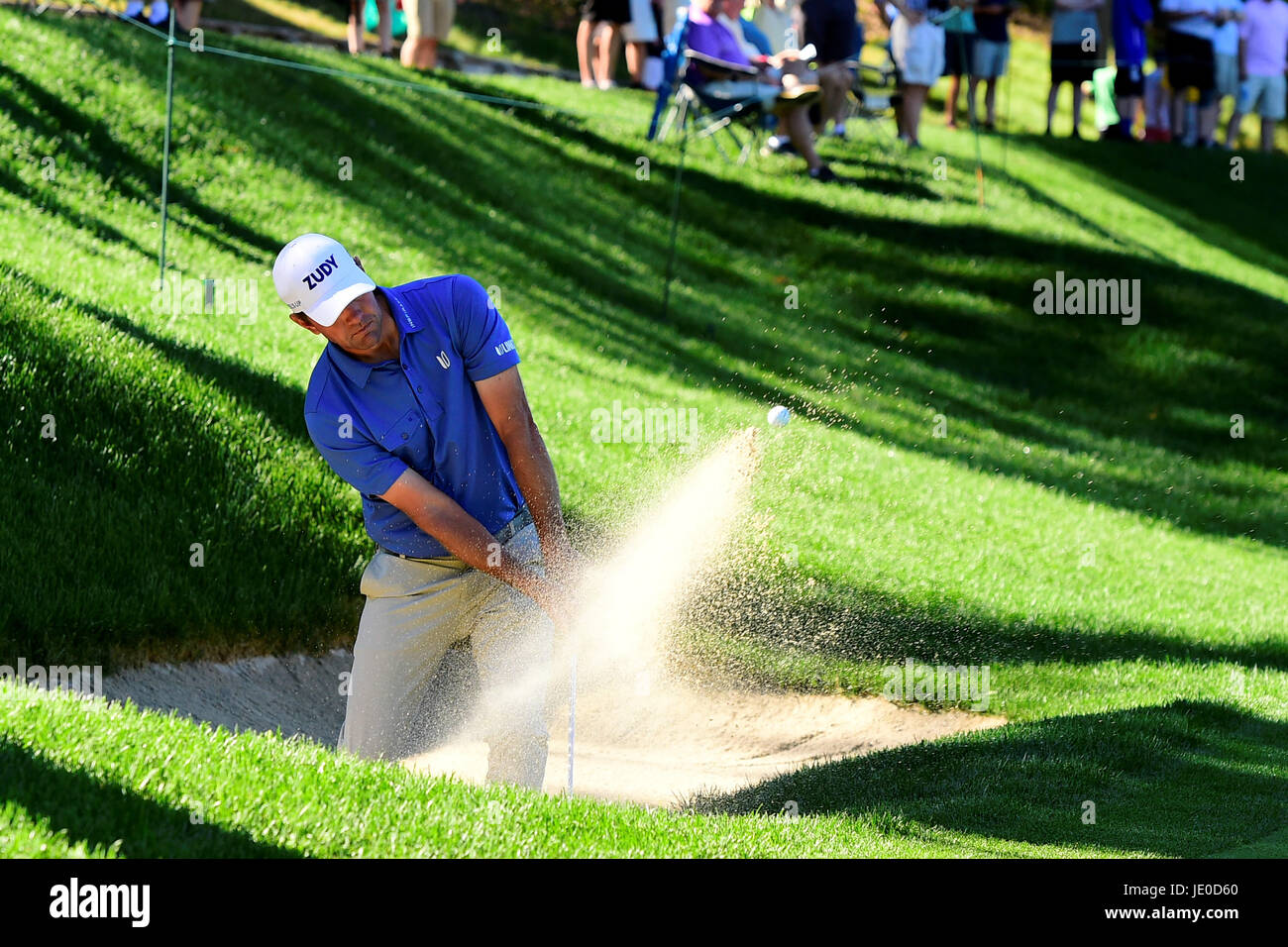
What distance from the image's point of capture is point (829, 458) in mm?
12883

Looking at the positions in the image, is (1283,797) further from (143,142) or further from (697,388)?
(143,142)

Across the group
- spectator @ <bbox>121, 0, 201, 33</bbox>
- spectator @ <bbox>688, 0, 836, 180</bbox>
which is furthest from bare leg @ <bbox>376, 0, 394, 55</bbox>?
spectator @ <bbox>688, 0, 836, 180</bbox>

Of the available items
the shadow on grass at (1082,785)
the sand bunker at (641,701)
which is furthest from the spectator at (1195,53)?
the shadow on grass at (1082,785)

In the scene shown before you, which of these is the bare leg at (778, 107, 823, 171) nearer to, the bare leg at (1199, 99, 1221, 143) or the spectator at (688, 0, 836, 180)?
the spectator at (688, 0, 836, 180)

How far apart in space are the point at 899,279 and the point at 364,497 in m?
13.9

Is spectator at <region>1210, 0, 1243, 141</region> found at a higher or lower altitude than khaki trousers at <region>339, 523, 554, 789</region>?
higher

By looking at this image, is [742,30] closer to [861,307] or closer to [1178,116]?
[861,307]

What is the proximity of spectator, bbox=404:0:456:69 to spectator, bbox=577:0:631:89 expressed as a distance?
2.22 m

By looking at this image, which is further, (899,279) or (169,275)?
(899,279)

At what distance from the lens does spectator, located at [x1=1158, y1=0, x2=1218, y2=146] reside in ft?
74.6

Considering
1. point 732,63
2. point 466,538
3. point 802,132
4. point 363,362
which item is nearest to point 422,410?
point 363,362

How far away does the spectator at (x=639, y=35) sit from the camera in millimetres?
19781
